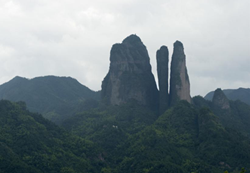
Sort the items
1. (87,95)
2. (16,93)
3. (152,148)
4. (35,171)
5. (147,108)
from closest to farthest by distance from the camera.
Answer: (35,171), (152,148), (147,108), (16,93), (87,95)

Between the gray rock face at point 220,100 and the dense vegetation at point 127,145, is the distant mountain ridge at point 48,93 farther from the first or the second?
the gray rock face at point 220,100

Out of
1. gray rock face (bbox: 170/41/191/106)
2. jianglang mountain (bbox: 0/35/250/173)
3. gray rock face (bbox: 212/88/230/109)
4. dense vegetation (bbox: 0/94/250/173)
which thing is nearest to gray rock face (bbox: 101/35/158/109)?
jianglang mountain (bbox: 0/35/250/173)

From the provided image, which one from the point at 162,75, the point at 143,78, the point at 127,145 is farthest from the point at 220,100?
the point at 127,145

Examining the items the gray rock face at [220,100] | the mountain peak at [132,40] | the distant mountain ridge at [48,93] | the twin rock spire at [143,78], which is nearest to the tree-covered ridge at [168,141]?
the twin rock spire at [143,78]

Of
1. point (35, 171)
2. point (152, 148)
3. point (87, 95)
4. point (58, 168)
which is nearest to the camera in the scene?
point (35, 171)

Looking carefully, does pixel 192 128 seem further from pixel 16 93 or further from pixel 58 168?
pixel 16 93

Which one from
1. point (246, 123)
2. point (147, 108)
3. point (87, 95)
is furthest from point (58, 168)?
point (87, 95)

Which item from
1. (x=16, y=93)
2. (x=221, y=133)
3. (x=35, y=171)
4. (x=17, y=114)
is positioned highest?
(x=16, y=93)

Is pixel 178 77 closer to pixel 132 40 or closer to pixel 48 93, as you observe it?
pixel 132 40
